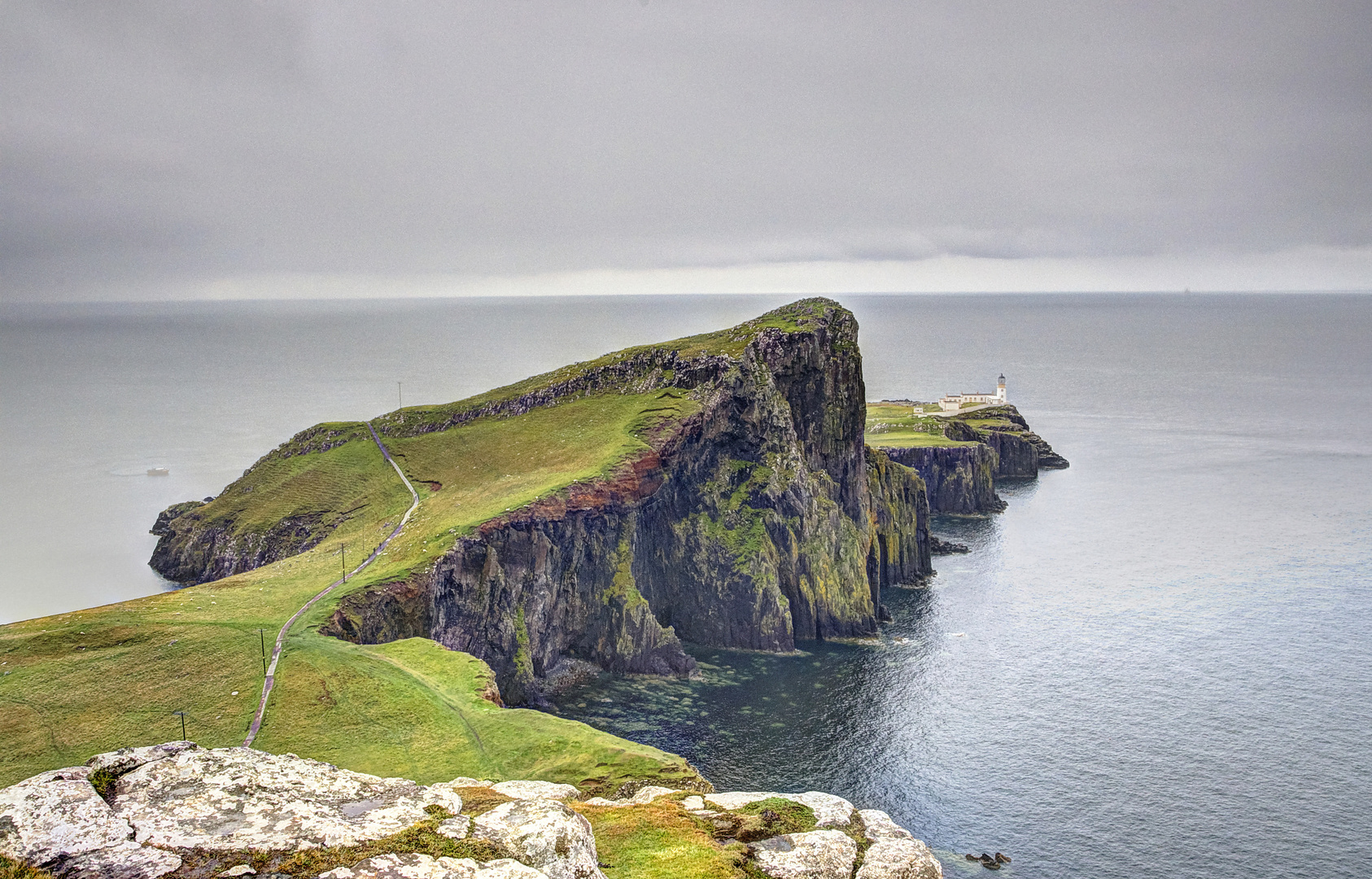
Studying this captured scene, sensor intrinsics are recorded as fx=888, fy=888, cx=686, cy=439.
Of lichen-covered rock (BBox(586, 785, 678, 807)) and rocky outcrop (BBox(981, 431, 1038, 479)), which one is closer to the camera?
lichen-covered rock (BBox(586, 785, 678, 807))

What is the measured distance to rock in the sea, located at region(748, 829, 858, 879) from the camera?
1435 inches

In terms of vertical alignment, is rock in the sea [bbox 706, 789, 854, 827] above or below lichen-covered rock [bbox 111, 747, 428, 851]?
below

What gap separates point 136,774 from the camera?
1219 inches

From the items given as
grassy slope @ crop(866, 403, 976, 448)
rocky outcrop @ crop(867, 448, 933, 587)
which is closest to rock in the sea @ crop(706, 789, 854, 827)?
rocky outcrop @ crop(867, 448, 933, 587)

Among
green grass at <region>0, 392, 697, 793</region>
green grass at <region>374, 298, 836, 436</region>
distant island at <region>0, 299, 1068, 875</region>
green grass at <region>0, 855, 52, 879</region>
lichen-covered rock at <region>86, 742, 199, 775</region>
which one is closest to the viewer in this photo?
green grass at <region>0, 855, 52, 879</region>

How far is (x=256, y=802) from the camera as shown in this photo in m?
30.6

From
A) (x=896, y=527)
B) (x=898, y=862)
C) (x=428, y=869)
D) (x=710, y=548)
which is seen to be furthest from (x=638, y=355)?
(x=428, y=869)

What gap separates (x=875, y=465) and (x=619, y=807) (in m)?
94.7

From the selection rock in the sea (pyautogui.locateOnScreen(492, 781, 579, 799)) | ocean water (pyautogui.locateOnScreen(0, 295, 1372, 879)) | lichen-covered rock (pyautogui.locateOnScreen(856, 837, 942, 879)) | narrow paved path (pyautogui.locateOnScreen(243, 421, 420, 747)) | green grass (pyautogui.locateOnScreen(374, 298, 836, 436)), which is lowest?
ocean water (pyautogui.locateOnScreen(0, 295, 1372, 879))

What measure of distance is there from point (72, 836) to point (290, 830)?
19.8 feet

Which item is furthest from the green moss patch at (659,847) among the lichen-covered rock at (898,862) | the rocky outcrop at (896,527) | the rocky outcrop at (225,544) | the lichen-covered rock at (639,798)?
the rocky outcrop at (896,527)

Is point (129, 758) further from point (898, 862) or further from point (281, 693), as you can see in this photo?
point (898, 862)

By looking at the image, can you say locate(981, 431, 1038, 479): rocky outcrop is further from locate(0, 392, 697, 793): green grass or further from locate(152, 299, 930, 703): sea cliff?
locate(0, 392, 697, 793): green grass

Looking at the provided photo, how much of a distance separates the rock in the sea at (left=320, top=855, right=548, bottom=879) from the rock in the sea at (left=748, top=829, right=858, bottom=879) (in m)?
12.6
